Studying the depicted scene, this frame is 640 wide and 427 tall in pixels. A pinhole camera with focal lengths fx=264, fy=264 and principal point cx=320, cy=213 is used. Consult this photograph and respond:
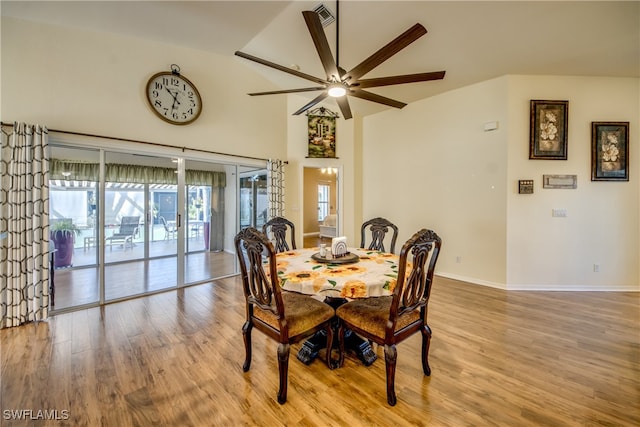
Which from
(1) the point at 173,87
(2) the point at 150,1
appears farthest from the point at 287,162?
(2) the point at 150,1

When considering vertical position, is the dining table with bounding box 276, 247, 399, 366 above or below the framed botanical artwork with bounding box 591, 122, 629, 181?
below

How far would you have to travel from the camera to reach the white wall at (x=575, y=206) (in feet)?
12.3

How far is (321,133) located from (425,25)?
8.93 ft

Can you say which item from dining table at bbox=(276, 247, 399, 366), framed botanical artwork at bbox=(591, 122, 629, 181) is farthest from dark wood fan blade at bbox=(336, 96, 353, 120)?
framed botanical artwork at bbox=(591, 122, 629, 181)

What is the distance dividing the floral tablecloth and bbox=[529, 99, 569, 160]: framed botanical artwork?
3237 millimetres

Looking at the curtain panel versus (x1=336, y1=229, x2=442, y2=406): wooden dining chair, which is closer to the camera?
(x1=336, y1=229, x2=442, y2=406): wooden dining chair

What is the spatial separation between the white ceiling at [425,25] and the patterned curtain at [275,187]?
1751mm

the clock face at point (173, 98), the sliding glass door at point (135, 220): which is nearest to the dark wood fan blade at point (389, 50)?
the clock face at point (173, 98)

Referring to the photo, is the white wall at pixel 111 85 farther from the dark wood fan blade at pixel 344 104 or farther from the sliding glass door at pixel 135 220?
the dark wood fan blade at pixel 344 104

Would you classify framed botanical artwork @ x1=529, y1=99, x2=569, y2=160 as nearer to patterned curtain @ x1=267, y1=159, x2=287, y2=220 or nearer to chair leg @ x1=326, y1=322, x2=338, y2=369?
chair leg @ x1=326, y1=322, x2=338, y2=369

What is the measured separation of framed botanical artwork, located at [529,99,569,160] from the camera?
12.3ft

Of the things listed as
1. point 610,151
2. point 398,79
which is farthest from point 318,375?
point 610,151

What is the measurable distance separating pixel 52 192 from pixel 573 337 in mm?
5885

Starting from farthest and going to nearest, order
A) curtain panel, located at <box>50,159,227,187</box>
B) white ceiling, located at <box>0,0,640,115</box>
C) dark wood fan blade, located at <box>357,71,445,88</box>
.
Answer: curtain panel, located at <box>50,159,227,187</box> → white ceiling, located at <box>0,0,640,115</box> → dark wood fan blade, located at <box>357,71,445,88</box>
